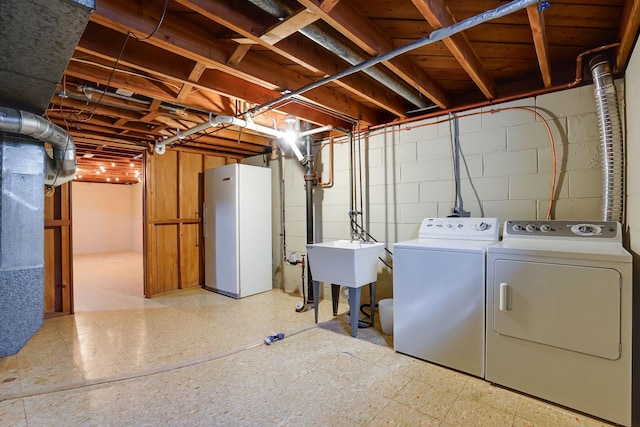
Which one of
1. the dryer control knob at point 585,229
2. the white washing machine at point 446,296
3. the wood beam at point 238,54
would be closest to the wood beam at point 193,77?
the wood beam at point 238,54

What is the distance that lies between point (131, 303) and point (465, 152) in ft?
14.7

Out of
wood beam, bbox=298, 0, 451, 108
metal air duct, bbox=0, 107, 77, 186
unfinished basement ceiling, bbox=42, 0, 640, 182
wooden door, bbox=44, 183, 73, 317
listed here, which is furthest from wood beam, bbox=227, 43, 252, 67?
wooden door, bbox=44, 183, 73, 317

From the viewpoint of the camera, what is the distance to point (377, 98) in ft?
9.15

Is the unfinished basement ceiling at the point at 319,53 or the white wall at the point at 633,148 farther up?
the unfinished basement ceiling at the point at 319,53

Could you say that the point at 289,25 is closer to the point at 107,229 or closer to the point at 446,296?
the point at 446,296

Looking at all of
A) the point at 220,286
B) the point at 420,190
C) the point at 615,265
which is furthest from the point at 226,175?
the point at 615,265

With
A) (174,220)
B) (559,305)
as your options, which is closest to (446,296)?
(559,305)

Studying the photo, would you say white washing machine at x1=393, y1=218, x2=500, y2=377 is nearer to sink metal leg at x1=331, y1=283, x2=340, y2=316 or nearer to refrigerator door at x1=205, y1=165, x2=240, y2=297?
sink metal leg at x1=331, y1=283, x2=340, y2=316

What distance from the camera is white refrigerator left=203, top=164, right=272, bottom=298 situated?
4156 millimetres

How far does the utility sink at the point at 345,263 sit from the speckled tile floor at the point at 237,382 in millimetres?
522

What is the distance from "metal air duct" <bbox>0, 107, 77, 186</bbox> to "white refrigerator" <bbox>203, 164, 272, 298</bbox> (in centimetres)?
177

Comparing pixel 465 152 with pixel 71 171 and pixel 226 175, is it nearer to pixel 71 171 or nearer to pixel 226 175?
pixel 226 175

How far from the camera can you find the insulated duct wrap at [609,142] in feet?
6.53

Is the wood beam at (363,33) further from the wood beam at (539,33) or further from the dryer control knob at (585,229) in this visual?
the dryer control knob at (585,229)
